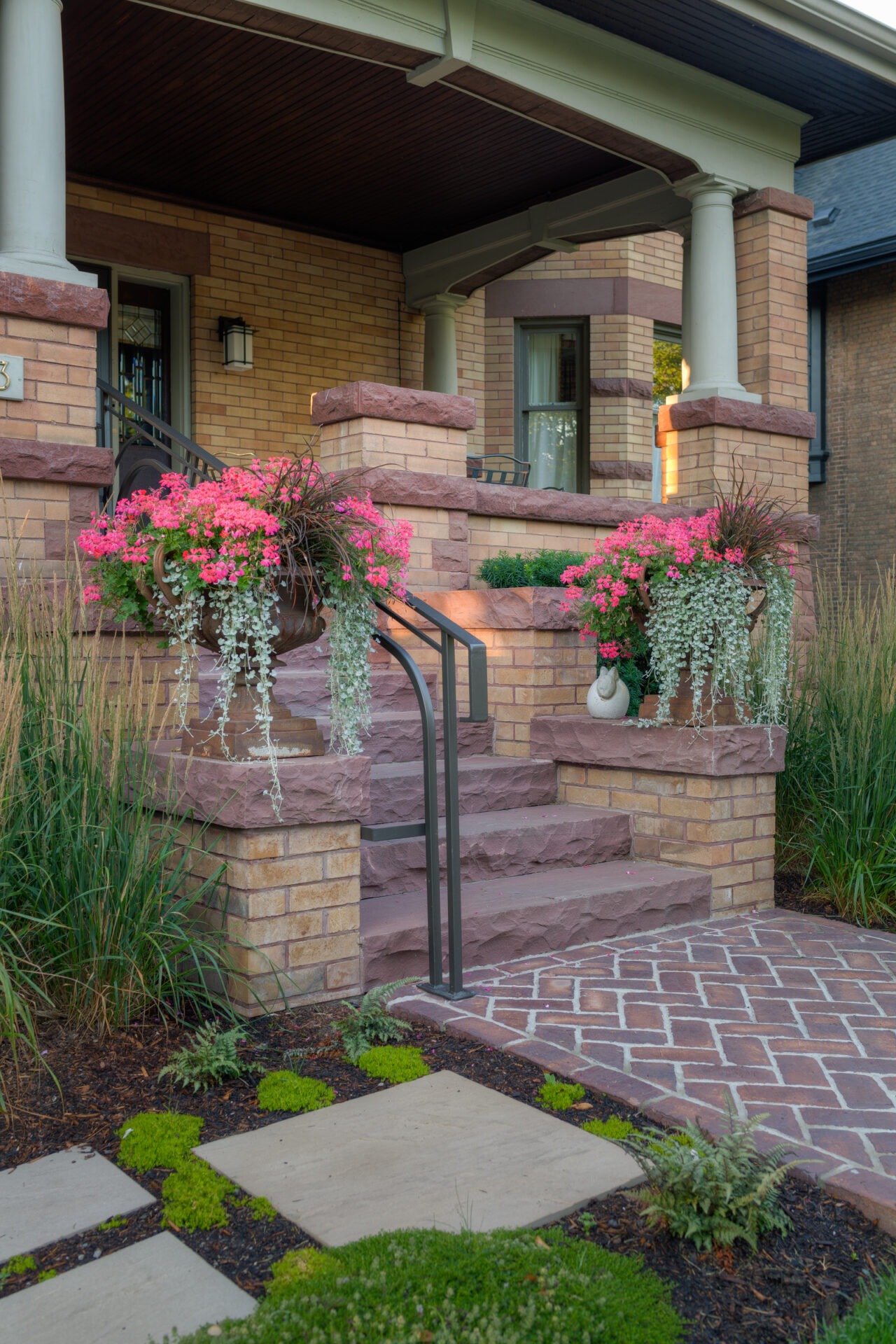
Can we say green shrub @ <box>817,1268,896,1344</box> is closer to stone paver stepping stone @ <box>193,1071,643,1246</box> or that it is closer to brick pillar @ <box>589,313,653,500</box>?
stone paver stepping stone @ <box>193,1071,643,1246</box>

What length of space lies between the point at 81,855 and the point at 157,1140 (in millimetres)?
802

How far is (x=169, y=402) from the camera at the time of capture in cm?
882

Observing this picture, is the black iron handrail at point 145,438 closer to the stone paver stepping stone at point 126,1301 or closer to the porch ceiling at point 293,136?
the porch ceiling at point 293,136

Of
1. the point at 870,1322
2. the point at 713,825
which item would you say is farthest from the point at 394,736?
the point at 870,1322

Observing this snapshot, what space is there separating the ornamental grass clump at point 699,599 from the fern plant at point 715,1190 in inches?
109

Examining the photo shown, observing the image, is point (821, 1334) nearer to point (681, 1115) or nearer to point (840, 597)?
point (681, 1115)

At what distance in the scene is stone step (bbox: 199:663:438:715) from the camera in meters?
5.12

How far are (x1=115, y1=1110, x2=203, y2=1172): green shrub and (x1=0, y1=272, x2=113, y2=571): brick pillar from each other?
284cm

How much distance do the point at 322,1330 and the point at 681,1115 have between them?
121cm

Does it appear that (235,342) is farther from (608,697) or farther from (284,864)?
(284,864)

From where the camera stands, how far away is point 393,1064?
10.2 ft

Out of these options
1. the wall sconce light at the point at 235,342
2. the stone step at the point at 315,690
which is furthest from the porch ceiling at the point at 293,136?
the stone step at the point at 315,690

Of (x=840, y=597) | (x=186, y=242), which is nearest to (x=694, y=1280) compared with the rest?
(x=840, y=597)

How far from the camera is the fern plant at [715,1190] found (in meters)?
2.24
